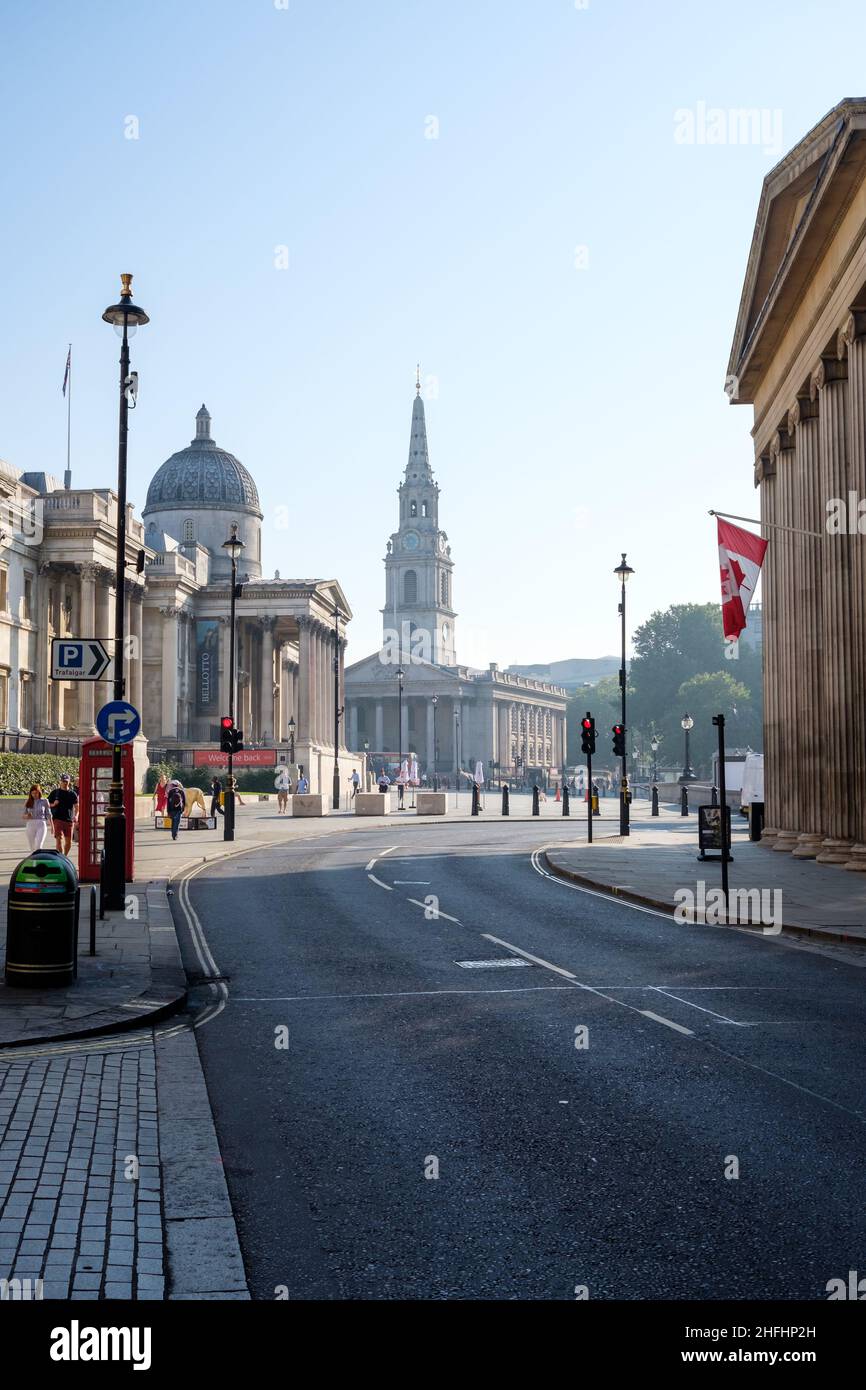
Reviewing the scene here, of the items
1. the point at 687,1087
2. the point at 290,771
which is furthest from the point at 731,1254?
the point at 290,771

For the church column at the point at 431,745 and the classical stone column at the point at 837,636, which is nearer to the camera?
the classical stone column at the point at 837,636

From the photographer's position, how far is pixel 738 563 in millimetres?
27312

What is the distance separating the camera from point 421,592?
7530 inches

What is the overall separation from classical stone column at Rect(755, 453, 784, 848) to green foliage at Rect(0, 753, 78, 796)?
2837 centimetres

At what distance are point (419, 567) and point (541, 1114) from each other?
182231mm

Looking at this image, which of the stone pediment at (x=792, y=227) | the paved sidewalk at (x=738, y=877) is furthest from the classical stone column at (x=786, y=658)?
the stone pediment at (x=792, y=227)

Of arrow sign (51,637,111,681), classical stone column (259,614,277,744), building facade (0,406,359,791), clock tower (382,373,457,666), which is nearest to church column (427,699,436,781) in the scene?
clock tower (382,373,457,666)

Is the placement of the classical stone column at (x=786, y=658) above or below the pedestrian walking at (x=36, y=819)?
above

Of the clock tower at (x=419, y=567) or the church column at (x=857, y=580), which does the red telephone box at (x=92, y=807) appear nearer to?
the church column at (x=857, y=580)

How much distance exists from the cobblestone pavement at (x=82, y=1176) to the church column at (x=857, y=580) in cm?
1993

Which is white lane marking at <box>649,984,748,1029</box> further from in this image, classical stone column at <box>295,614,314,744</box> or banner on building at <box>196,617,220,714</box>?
banner on building at <box>196,617,220,714</box>

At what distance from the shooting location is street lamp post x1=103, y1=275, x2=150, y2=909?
1900cm

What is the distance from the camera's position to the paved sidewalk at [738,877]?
18.7 metres

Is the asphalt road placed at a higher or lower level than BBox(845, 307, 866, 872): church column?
lower
